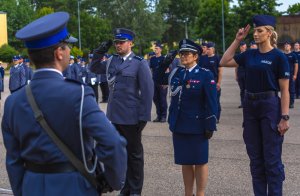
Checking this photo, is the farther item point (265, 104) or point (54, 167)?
point (265, 104)

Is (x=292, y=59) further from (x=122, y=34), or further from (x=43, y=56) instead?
(x=43, y=56)

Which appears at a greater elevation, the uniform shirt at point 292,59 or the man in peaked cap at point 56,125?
the man in peaked cap at point 56,125

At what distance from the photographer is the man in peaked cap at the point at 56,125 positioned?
2949 mm

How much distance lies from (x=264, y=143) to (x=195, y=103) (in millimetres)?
800

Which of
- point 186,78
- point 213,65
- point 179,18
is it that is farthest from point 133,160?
point 179,18

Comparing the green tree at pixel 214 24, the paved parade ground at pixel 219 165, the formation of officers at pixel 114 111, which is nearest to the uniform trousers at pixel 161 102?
the paved parade ground at pixel 219 165

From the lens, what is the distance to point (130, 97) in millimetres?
6344

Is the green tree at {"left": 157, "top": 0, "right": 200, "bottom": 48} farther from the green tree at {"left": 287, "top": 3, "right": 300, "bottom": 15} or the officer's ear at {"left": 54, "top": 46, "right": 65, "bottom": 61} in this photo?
the officer's ear at {"left": 54, "top": 46, "right": 65, "bottom": 61}

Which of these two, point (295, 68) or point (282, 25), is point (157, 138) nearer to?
point (295, 68)

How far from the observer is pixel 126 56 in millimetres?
6371

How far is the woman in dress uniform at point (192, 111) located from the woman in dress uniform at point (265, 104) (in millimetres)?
388

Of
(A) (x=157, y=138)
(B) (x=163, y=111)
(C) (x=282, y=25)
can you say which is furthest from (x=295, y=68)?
(C) (x=282, y=25)

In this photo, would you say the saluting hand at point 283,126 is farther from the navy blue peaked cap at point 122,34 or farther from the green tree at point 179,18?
the green tree at point 179,18

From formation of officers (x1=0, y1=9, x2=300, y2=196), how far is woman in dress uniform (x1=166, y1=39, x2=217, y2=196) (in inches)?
0.4
